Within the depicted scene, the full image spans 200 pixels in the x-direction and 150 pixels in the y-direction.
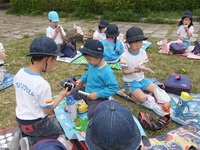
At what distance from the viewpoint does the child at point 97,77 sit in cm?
306

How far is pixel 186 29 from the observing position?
6.10 metres

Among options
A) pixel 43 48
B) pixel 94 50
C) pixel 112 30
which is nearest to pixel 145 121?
pixel 94 50

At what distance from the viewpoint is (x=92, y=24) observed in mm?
9719

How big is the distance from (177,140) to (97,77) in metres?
1.34

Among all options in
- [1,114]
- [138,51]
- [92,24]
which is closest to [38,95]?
[1,114]

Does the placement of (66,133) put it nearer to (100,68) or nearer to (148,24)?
(100,68)

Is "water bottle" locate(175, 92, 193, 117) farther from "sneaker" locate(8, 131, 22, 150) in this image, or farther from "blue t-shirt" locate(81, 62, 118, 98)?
"sneaker" locate(8, 131, 22, 150)

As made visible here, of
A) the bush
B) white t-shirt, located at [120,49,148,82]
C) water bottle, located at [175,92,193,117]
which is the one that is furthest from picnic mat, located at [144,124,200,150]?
the bush

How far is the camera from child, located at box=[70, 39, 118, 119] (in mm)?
3062

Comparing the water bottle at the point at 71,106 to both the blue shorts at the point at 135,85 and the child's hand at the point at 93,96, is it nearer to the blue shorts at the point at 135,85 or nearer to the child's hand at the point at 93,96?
the child's hand at the point at 93,96

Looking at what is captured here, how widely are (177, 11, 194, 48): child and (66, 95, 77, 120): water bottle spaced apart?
4.10 meters

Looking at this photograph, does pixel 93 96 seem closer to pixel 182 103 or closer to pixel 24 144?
pixel 24 144

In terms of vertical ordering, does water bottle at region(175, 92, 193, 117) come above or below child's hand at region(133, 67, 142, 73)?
below

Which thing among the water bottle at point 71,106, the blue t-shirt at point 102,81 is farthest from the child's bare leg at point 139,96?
the water bottle at point 71,106
